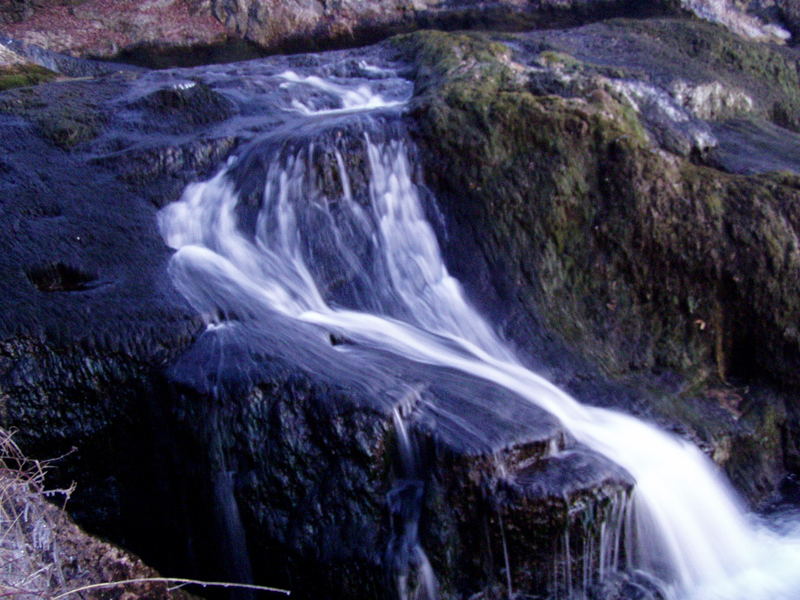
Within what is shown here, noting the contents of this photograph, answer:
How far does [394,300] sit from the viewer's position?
4.90 m

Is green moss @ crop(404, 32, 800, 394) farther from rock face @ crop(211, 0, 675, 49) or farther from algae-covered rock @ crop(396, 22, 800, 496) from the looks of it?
rock face @ crop(211, 0, 675, 49)

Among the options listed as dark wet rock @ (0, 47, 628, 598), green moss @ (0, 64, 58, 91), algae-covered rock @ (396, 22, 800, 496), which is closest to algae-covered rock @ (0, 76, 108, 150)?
green moss @ (0, 64, 58, 91)

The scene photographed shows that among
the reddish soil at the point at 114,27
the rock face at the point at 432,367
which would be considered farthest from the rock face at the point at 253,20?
the rock face at the point at 432,367

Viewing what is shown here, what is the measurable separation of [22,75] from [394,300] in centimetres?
549

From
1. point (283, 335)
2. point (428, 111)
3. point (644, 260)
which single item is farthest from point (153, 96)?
point (644, 260)

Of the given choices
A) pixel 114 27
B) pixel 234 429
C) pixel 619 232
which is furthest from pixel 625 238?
pixel 114 27

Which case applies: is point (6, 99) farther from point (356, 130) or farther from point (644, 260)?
point (644, 260)

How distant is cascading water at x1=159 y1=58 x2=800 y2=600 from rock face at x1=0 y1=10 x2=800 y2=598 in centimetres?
14

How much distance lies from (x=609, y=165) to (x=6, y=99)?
5.19m

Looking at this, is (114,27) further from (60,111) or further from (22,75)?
(60,111)

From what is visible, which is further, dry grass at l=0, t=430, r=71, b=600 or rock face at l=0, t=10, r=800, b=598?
rock face at l=0, t=10, r=800, b=598

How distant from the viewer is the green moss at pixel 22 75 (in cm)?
748

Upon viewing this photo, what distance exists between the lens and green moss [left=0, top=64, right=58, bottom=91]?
24.5 ft

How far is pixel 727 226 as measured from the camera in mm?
5066
